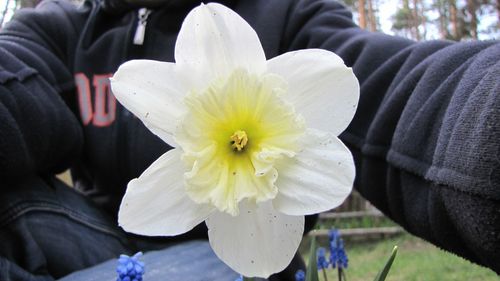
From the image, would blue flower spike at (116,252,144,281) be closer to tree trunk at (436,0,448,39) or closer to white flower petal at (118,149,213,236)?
white flower petal at (118,149,213,236)

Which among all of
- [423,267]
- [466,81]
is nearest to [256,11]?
[466,81]

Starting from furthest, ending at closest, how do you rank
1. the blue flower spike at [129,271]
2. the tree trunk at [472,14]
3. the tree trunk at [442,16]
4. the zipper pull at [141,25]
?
the tree trunk at [442,16] → the tree trunk at [472,14] → the zipper pull at [141,25] → the blue flower spike at [129,271]

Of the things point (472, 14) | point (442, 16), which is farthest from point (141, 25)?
point (442, 16)

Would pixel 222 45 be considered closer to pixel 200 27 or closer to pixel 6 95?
pixel 200 27

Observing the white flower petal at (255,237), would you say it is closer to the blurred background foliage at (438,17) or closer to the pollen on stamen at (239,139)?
the pollen on stamen at (239,139)

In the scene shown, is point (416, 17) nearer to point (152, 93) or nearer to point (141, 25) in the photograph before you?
point (141, 25)

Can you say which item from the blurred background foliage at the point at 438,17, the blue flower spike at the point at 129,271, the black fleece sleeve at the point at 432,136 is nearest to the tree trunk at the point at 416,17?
the blurred background foliage at the point at 438,17
